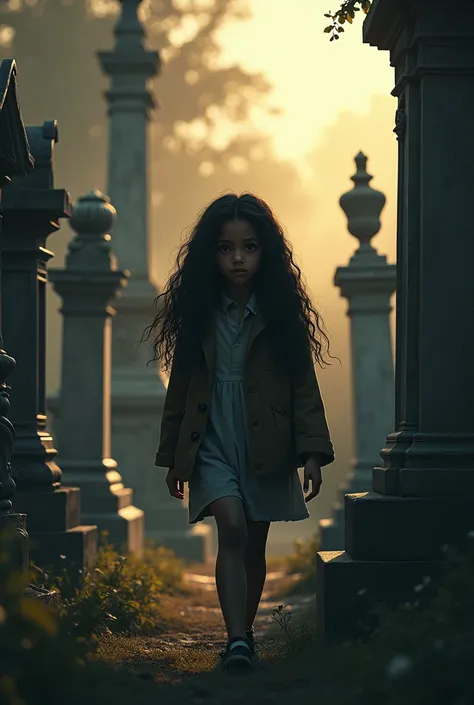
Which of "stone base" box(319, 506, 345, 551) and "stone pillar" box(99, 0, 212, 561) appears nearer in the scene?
"stone base" box(319, 506, 345, 551)

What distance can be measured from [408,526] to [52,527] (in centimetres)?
341

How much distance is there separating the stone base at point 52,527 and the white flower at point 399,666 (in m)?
5.18

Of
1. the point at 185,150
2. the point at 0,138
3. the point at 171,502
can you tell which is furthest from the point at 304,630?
the point at 185,150

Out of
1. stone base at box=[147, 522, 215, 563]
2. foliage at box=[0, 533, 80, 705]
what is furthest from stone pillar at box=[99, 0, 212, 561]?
foliage at box=[0, 533, 80, 705]

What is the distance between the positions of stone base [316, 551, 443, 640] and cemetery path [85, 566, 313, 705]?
38 cm

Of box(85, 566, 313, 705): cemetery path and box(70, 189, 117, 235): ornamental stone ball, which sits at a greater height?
box(70, 189, 117, 235): ornamental stone ball

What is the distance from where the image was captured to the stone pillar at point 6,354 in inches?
252

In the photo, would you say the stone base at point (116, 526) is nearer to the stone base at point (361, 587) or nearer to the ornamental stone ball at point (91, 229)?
the ornamental stone ball at point (91, 229)

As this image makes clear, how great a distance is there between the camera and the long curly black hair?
5.87 metres

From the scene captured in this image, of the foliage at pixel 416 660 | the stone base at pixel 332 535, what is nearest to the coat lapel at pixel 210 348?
the foliage at pixel 416 660

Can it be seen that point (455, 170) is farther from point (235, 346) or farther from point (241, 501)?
point (241, 501)

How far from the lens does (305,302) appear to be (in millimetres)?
6137

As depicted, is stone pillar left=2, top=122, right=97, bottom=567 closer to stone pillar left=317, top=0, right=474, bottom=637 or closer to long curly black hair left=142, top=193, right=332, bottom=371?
stone pillar left=317, top=0, right=474, bottom=637

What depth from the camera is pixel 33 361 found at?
9047 mm
